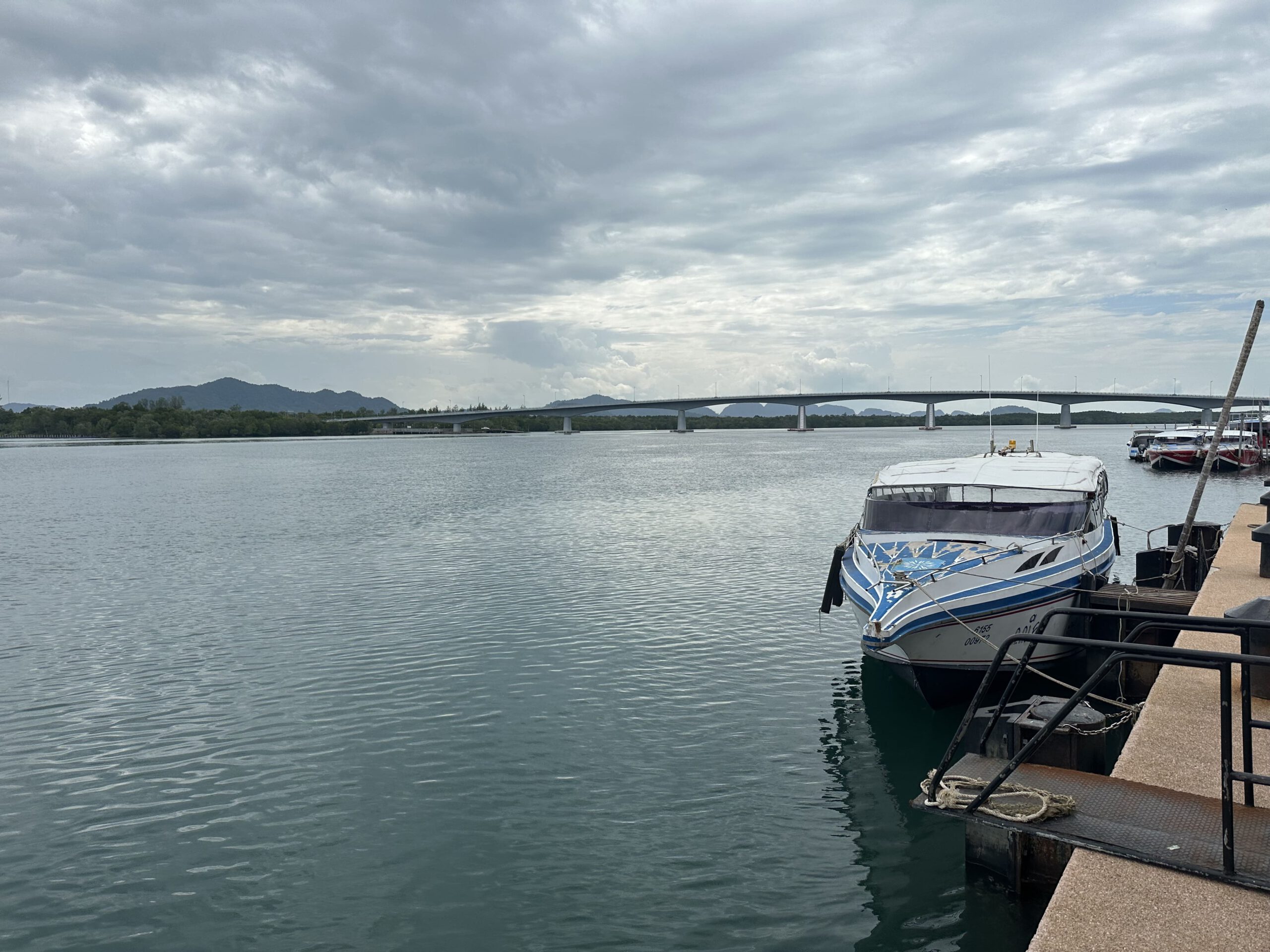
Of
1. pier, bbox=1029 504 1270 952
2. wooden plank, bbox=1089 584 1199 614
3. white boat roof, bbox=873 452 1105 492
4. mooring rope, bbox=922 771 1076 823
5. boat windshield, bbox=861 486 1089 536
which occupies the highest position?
white boat roof, bbox=873 452 1105 492

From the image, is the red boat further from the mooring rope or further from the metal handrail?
the metal handrail

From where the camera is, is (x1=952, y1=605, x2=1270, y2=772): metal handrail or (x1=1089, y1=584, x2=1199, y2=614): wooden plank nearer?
(x1=952, y1=605, x2=1270, y2=772): metal handrail

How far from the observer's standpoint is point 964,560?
591 inches

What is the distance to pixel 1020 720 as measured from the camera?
29.2ft

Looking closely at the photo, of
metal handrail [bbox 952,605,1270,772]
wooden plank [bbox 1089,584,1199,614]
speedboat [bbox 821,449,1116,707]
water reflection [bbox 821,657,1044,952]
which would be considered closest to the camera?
metal handrail [bbox 952,605,1270,772]

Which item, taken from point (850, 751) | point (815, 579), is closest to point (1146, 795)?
point (850, 751)

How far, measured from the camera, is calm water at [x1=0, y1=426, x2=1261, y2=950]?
877 cm

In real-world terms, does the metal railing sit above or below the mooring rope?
above

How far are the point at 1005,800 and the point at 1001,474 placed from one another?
39.7 ft

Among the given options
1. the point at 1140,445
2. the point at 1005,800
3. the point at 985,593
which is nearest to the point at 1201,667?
the point at 1005,800

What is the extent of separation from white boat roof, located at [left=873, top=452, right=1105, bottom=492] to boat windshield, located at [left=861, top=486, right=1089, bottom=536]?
155 millimetres

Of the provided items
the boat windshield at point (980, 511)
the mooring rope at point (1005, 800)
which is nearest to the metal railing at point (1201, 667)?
the mooring rope at point (1005, 800)

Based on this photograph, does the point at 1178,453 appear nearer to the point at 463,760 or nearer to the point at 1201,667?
the point at 463,760

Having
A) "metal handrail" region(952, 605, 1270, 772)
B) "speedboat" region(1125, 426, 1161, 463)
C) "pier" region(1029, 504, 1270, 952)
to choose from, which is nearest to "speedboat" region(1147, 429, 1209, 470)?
"speedboat" region(1125, 426, 1161, 463)
